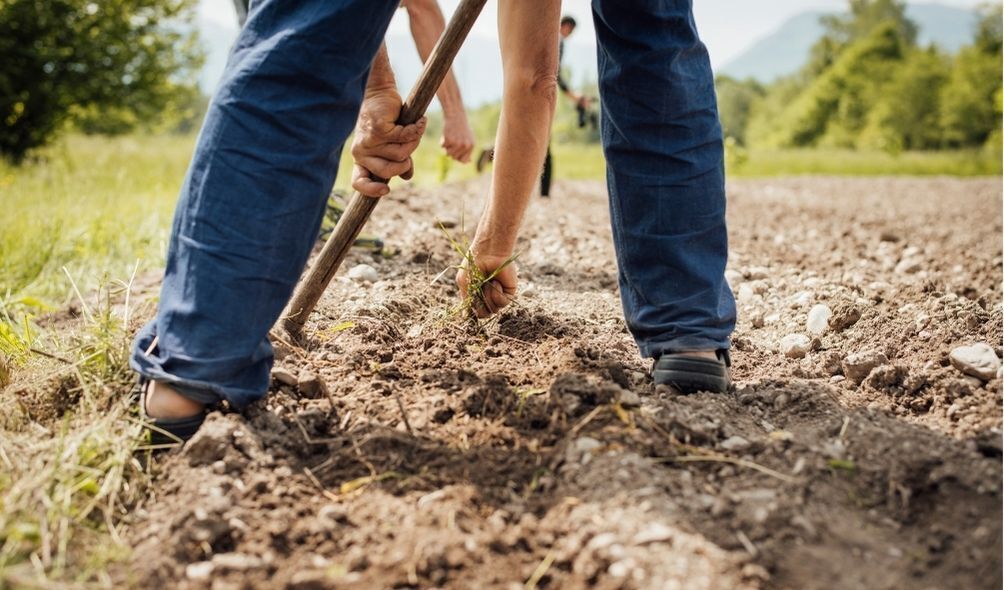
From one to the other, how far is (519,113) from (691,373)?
3.02ft

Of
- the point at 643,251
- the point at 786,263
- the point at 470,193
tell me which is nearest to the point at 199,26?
the point at 470,193

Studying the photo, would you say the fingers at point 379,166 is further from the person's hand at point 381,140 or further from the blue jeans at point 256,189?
the blue jeans at point 256,189

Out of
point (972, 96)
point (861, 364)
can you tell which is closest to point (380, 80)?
point (861, 364)

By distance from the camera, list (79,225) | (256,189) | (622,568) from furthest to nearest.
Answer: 1. (79,225)
2. (256,189)
3. (622,568)

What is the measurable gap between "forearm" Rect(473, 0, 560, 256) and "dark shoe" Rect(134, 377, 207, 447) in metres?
1.05

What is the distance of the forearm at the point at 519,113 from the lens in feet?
7.63

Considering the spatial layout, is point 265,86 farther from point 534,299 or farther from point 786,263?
point 786,263

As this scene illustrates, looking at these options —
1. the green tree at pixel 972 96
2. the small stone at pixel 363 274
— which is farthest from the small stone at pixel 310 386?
the green tree at pixel 972 96

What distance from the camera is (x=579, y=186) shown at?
25.8ft

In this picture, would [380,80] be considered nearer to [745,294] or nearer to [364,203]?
[364,203]

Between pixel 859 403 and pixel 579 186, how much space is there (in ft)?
19.7

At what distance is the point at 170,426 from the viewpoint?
1730 millimetres

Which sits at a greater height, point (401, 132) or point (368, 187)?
point (401, 132)

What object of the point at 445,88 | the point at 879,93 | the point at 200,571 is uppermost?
the point at 879,93
